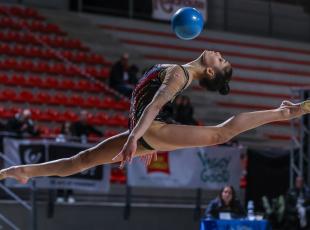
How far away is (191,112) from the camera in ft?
45.4

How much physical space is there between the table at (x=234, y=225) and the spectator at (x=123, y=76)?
5.85 m

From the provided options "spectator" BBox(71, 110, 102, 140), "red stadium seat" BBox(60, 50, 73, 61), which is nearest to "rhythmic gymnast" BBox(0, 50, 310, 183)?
"spectator" BBox(71, 110, 102, 140)

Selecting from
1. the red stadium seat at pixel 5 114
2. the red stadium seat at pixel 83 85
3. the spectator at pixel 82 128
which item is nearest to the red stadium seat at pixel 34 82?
the red stadium seat at pixel 83 85

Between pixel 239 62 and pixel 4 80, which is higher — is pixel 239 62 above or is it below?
above

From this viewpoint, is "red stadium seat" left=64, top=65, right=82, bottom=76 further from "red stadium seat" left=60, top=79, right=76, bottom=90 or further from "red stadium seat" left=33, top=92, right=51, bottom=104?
"red stadium seat" left=33, top=92, right=51, bottom=104

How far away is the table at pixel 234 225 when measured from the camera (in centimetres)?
934

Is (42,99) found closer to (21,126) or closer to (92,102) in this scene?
(92,102)

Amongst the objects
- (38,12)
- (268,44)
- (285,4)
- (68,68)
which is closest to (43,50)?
(68,68)

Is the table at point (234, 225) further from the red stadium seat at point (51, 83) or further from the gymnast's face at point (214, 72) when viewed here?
the red stadium seat at point (51, 83)

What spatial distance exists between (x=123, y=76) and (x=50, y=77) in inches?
62.2

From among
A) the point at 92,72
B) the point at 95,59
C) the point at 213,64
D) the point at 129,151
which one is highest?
the point at 95,59

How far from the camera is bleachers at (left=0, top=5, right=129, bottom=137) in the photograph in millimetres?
14188

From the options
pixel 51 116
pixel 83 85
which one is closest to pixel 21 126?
pixel 51 116

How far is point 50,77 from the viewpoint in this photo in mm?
15328
